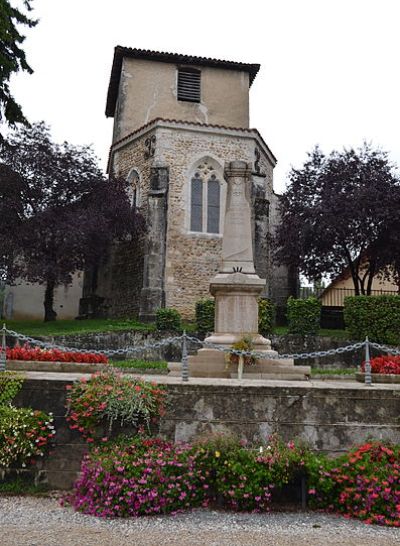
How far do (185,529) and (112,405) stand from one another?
5.13 feet

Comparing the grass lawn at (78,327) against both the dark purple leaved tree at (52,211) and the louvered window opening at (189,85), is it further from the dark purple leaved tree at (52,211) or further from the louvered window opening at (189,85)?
the louvered window opening at (189,85)

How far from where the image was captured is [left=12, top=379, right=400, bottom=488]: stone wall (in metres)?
6.12

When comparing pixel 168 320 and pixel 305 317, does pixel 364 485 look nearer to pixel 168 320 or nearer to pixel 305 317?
pixel 305 317

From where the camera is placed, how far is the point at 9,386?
6.18 m

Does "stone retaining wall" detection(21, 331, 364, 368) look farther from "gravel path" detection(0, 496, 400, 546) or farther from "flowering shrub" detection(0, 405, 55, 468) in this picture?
"gravel path" detection(0, 496, 400, 546)

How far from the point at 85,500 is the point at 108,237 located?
1726 centimetres

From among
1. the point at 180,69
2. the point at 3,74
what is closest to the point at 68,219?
the point at 3,74

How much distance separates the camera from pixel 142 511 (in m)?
5.21

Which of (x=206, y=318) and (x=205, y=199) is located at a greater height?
(x=205, y=199)

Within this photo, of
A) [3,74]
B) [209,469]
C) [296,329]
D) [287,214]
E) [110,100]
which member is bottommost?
[209,469]

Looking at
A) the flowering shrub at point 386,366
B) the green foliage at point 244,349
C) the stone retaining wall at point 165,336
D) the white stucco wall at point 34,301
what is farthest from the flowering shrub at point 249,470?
the white stucco wall at point 34,301

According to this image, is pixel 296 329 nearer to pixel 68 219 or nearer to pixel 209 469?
pixel 68 219

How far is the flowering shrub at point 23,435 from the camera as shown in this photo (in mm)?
5730

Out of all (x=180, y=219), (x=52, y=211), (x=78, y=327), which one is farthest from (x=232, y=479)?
(x=180, y=219)
